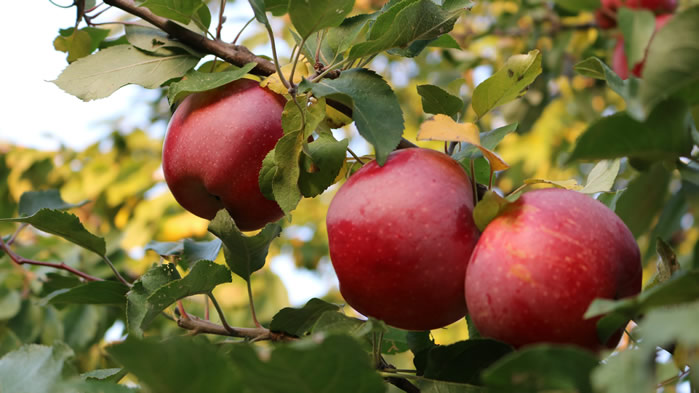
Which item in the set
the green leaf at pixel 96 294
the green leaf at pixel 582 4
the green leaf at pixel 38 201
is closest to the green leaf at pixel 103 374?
the green leaf at pixel 96 294

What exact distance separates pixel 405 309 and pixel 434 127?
195 millimetres

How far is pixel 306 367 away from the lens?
48 cm

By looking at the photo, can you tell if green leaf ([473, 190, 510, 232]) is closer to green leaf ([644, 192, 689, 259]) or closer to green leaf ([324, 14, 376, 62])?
green leaf ([644, 192, 689, 259])

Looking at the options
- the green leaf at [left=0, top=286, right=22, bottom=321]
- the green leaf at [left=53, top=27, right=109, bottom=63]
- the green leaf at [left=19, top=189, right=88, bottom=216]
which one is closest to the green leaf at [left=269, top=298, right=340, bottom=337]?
the green leaf at [left=53, top=27, right=109, bottom=63]

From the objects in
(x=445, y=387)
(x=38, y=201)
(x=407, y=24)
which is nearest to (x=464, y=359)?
(x=445, y=387)

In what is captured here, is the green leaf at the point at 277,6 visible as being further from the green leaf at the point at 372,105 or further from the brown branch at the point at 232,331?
the brown branch at the point at 232,331

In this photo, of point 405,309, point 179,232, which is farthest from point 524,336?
point 179,232

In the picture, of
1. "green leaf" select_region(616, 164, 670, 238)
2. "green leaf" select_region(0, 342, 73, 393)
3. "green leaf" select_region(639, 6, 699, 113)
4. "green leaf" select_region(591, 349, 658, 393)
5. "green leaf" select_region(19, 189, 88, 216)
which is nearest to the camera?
"green leaf" select_region(591, 349, 658, 393)

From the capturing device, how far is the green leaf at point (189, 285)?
2.52 ft

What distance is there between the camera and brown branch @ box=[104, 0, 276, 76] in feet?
3.13

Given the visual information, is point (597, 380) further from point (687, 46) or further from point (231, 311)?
point (231, 311)

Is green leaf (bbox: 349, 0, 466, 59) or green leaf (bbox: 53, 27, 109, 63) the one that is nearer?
green leaf (bbox: 349, 0, 466, 59)

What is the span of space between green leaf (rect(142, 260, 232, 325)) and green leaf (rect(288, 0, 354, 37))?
0.29m

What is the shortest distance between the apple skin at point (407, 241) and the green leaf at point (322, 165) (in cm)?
7
